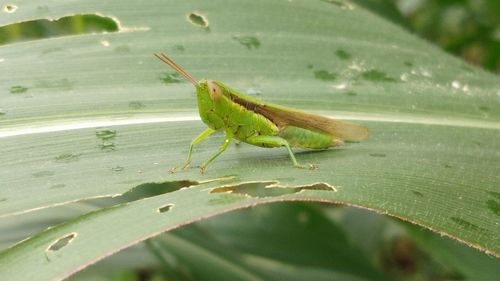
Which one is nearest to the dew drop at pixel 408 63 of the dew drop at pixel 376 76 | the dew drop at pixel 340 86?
the dew drop at pixel 376 76

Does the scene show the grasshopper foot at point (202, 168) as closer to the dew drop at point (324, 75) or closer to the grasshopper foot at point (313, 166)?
the grasshopper foot at point (313, 166)

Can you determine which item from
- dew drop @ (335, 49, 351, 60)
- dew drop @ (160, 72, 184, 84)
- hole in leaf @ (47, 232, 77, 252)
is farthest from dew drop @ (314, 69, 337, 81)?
hole in leaf @ (47, 232, 77, 252)

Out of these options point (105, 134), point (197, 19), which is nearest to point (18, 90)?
point (105, 134)

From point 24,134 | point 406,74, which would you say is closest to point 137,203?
point 24,134

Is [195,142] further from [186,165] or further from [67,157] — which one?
[67,157]

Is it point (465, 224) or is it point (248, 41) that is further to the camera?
point (248, 41)

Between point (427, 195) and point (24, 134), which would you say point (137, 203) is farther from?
point (427, 195)
